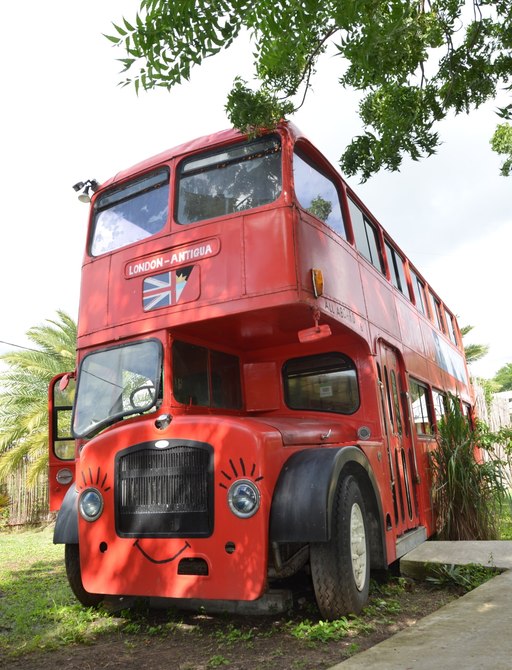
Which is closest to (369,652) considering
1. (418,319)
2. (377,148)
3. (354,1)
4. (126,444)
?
(126,444)

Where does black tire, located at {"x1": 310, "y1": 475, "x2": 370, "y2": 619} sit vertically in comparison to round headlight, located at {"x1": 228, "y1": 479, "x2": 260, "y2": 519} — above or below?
below

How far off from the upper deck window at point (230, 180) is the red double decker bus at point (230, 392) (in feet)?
0.05

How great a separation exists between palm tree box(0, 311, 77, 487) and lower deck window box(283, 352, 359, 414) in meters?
9.08

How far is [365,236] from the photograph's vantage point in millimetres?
6664

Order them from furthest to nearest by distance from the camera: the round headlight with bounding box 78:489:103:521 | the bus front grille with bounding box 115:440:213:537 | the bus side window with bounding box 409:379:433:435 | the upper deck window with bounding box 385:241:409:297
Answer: the upper deck window with bounding box 385:241:409:297 < the bus side window with bounding box 409:379:433:435 < the round headlight with bounding box 78:489:103:521 < the bus front grille with bounding box 115:440:213:537

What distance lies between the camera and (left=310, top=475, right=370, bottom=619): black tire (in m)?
3.95

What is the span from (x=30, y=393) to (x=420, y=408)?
10.1 metres

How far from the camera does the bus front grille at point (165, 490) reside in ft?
13.4

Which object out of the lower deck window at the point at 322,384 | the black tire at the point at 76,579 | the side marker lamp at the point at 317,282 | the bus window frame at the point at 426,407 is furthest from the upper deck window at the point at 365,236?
the black tire at the point at 76,579

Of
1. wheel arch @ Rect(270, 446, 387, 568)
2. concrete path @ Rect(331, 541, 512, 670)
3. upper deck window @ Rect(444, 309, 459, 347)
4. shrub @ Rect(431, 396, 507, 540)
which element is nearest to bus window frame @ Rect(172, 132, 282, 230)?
wheel arch @ Rect(270, 446, 387, 568)

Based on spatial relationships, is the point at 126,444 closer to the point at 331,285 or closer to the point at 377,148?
the point at 331,285

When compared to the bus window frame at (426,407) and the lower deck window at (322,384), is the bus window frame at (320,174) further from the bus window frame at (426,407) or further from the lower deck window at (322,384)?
the bus window frame at (426,407)

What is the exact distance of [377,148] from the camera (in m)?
5.22

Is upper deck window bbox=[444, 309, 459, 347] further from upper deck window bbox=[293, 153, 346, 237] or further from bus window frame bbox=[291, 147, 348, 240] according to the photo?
upper deck window bbox=[293, 153, 346, 237]
